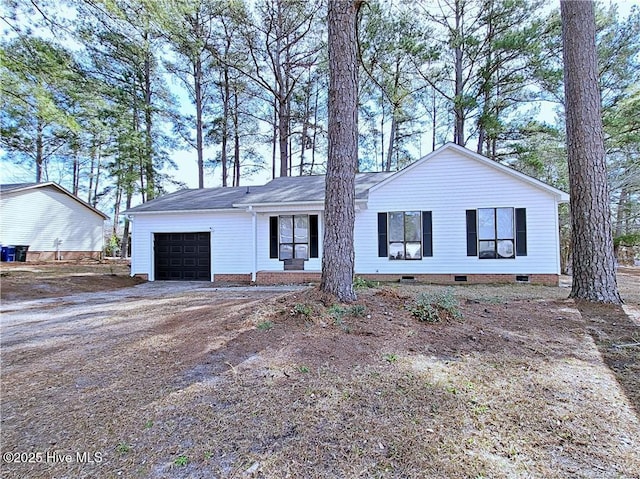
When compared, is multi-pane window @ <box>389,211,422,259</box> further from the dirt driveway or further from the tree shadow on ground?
the dirt driveway

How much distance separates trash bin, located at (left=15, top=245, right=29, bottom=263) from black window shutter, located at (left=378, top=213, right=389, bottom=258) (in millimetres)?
19345

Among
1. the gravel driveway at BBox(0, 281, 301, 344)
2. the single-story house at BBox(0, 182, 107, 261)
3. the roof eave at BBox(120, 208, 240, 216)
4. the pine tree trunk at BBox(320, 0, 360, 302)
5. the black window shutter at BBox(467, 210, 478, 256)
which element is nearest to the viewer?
the gravel driveway at BBox(0, 281, 301, 344)

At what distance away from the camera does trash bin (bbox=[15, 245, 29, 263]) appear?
17.8 m

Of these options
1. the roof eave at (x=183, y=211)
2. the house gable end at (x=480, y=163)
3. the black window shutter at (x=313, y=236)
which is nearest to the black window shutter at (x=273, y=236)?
the black window shutter at (x=313, y=236)

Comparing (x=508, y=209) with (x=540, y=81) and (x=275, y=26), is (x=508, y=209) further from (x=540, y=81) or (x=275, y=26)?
(x=275, y=26)

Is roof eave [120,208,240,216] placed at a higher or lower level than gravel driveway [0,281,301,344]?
higher

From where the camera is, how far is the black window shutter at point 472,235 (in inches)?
408

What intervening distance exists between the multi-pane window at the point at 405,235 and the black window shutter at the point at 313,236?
2.50 metres

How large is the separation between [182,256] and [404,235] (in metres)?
8.07

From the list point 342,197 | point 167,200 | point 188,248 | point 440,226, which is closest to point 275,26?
point 167,200

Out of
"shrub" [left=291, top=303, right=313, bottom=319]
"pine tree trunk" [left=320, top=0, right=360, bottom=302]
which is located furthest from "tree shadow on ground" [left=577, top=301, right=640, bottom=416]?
"shrub" [left=291, top=303, right=313, bottom=319]

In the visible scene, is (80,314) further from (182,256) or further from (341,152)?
(182,256)

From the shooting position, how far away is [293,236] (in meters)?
11.6

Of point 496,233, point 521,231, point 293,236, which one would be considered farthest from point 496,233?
point 293,236
